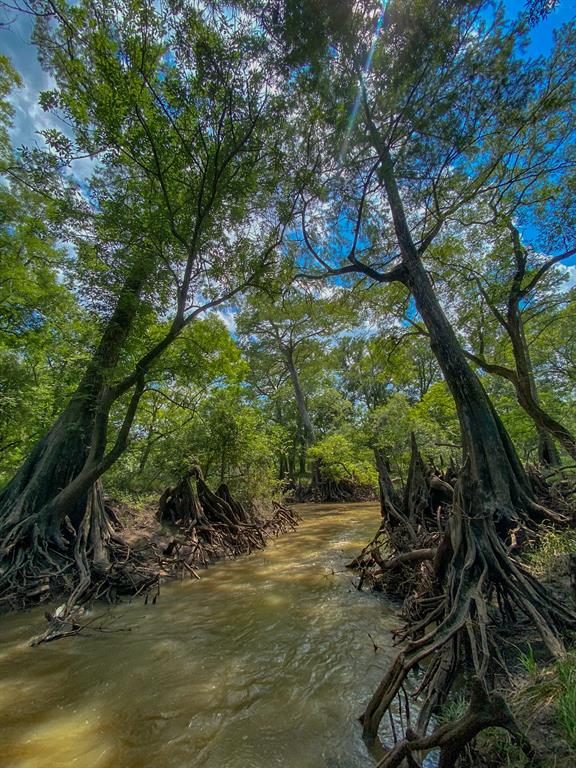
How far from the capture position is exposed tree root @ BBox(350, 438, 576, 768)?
5.20 ft

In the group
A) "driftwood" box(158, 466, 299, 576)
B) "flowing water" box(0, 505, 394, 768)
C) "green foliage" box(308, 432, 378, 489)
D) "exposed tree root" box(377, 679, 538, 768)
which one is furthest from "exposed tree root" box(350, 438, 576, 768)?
"green foliage" box(308, 432, 378, 489)

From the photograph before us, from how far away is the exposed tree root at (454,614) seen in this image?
1584 mm

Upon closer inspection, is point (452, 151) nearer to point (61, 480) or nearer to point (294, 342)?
point (61, 480)

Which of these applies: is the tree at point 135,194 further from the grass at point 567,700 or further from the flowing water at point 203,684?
the grass at point 567,700

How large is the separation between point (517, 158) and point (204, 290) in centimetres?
804

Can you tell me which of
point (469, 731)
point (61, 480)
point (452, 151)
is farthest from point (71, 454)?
point (452, 151)

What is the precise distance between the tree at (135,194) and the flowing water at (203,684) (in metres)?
2.29

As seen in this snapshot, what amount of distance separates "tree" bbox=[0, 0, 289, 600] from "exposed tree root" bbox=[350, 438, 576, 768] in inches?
202

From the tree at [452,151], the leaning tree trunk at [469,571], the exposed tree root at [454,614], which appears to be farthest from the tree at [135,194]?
the exposed tree root at [454,614]

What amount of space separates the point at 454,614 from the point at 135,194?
27.7 ft

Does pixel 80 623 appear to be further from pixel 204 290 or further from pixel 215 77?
pixel 215 77

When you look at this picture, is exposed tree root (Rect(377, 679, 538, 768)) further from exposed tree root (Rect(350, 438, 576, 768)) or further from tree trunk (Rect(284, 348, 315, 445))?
tree trunk (Rect(284, 348, 315, 445))

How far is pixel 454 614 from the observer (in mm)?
2852

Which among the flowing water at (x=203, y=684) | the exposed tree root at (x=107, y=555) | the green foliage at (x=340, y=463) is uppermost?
the green foliage at (x=340, y=463)
